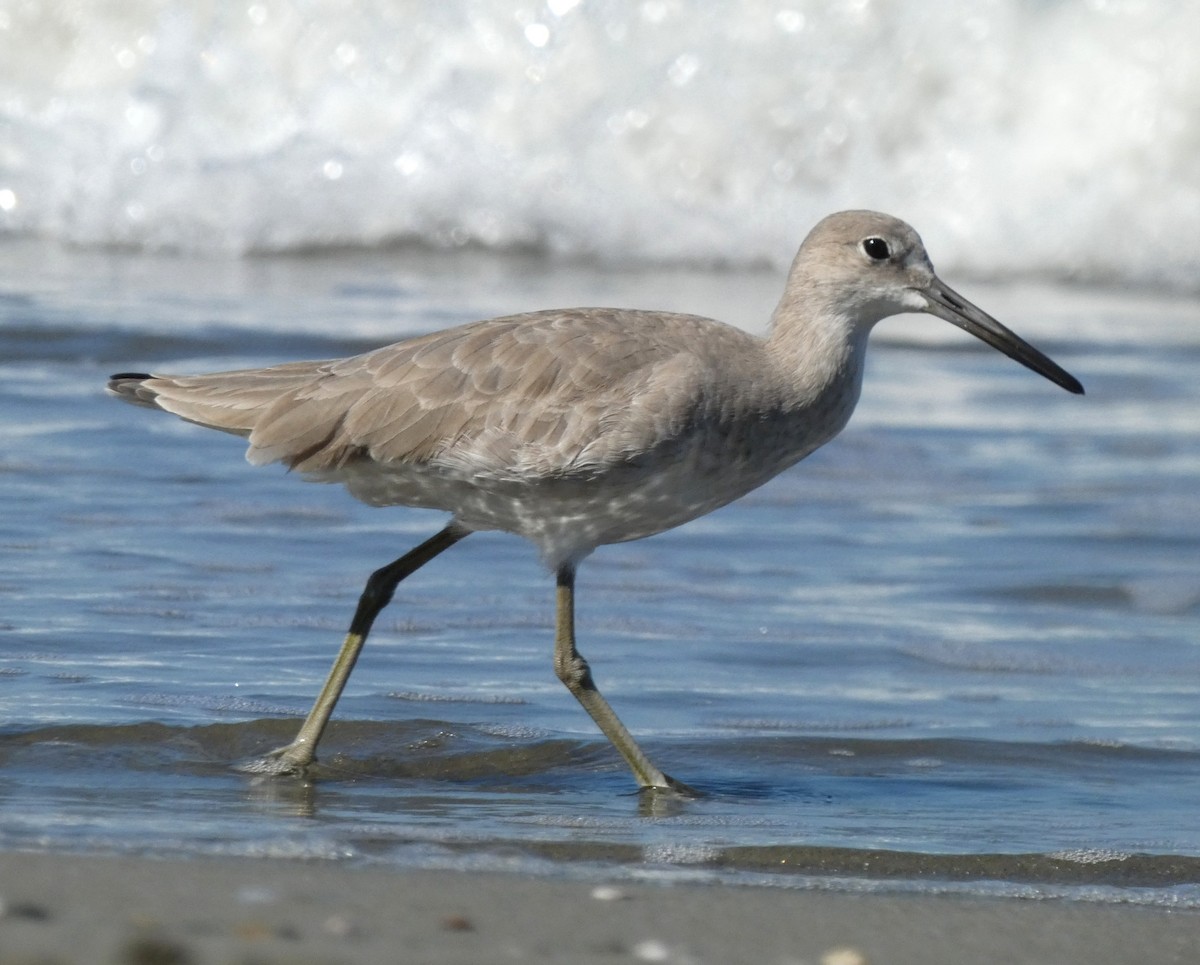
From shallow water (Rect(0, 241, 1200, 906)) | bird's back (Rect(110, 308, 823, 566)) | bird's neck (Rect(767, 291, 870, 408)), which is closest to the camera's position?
shallow water (Rect(0, 241, 1200, 906))

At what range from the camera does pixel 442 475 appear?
558 centimetres

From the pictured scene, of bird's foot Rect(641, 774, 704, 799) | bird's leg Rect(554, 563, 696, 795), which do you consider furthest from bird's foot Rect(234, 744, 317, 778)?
bird's foot Rect(641, 774, 704, 799)

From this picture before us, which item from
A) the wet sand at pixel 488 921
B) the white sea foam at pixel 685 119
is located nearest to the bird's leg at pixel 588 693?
the wet sand at pixel 488 921

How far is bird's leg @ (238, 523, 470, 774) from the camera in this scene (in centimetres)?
540

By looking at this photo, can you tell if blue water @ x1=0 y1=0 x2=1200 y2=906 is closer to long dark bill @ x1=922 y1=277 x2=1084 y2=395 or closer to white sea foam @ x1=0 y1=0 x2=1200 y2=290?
white sea foam @ x1=0 y1=0 x2=1200 y2=290

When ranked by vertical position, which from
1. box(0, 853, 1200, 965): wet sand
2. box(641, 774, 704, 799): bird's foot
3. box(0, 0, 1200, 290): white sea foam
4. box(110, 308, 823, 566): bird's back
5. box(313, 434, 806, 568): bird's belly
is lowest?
box(641, 774, 704, 799): bird's foot

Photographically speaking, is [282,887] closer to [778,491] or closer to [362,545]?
[362,545]

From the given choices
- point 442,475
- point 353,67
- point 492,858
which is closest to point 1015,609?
point 442,475

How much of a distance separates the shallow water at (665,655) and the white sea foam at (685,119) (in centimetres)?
404

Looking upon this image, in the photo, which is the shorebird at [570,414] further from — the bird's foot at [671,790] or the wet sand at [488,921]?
the wet sand at [488,921]

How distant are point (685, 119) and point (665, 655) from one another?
9345 mm

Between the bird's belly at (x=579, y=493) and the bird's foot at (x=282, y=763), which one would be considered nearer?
the bird's foot at (x=282, y=763)

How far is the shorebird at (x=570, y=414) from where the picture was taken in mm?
5445

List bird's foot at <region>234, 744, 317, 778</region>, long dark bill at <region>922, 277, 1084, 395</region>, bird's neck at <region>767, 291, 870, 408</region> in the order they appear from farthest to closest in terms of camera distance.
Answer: long dark bill at <region>922, 277, 1084, 395</region> → bird's neck at <region>767, 291, 870, 408</region> → bird's foot at <region>234, 744, 317, 778</region>
